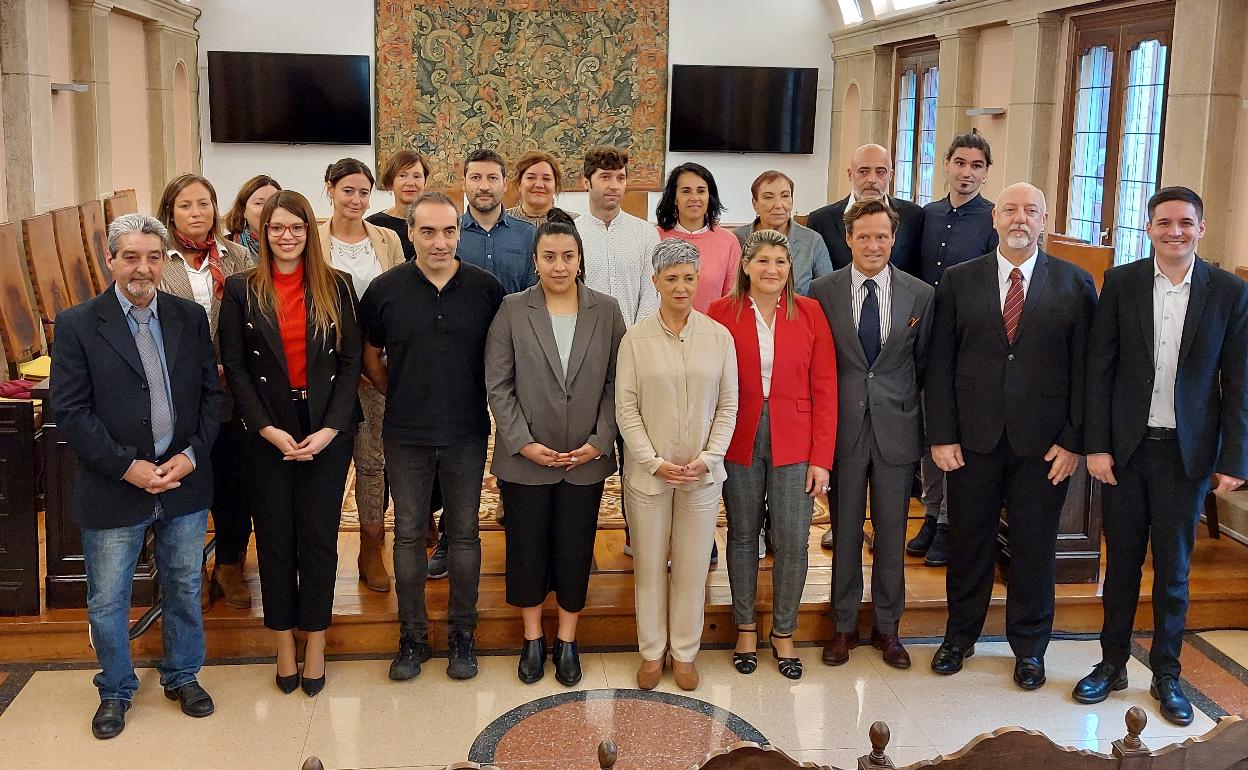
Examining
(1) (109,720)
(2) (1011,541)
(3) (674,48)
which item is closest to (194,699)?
(1) (109,720)

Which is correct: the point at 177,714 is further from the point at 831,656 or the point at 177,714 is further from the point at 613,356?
the point at 831,656

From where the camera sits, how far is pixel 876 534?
4.38 metres

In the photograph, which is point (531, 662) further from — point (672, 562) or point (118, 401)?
point (118, 401)

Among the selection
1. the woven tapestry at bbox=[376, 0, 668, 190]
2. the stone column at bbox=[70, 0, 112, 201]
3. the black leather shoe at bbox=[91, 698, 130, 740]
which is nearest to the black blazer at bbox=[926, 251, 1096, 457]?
the black leather shoe at bbox=[91, 698, 130, 740]

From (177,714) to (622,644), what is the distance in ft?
5.25

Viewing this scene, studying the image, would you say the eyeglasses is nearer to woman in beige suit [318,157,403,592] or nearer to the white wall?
woman in beige suit [318,157,403,592]

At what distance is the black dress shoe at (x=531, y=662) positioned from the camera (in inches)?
167

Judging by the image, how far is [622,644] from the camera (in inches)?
183

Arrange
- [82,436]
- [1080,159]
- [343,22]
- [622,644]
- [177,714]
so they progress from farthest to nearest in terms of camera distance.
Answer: [343,22] < [1080,159] < [622,644] < [177,714] < [82,436]

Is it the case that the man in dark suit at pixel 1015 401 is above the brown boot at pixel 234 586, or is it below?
above

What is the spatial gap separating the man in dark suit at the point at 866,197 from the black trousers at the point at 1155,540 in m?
1.41

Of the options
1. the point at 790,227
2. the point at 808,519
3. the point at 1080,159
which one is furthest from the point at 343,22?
the point at 808,519

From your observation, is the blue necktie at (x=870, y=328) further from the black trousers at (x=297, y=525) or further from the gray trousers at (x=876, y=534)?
the black trousers at (x=297, y=525)

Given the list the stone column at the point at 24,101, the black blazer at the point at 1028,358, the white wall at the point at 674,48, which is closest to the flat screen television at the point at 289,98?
the white wall at the point at 674,48
